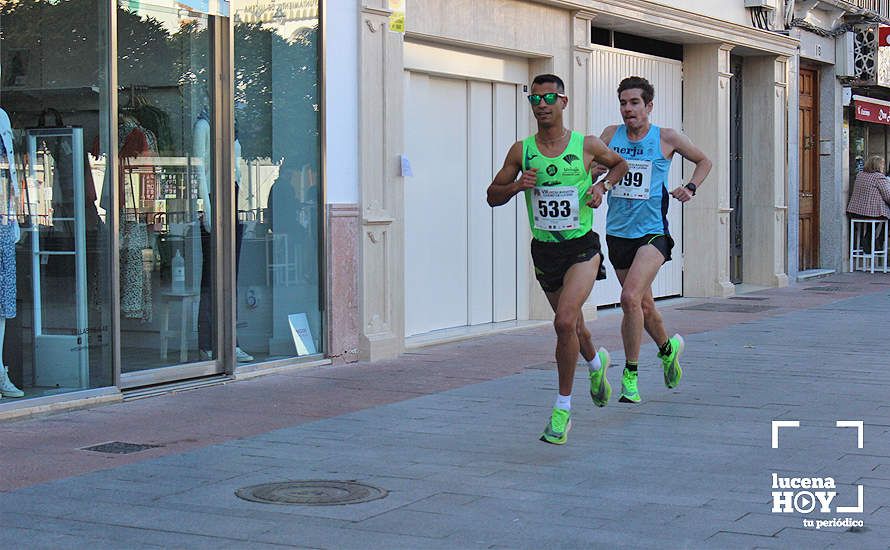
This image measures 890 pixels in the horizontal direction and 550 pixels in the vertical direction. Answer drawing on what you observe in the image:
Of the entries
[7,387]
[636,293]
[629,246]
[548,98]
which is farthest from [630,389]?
[7,387]

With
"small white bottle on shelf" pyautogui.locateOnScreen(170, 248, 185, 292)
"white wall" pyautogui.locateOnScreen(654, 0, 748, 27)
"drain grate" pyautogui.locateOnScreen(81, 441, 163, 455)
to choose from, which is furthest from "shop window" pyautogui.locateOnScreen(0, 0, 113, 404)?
"white wall" pyautogui.locateOnScreen(654, 0, 748, 27)

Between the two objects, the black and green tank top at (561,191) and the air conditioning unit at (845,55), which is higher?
the air conditioning unit at (845,55)

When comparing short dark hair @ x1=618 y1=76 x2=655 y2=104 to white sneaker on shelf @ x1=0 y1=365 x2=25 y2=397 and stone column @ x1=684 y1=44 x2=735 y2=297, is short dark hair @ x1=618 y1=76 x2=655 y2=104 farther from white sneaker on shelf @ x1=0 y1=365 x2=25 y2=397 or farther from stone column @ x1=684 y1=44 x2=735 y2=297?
stone column @ x1=684 y1=44 x2=735 y2=297

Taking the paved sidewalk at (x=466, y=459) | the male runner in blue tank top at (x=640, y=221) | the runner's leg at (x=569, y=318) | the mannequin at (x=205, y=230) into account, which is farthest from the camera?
the mannequin at (x=205, y=230)

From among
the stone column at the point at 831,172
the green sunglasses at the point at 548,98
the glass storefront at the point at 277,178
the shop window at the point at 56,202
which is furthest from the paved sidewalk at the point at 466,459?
the stone column at the point at 831,172

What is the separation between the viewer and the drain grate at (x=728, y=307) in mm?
16408

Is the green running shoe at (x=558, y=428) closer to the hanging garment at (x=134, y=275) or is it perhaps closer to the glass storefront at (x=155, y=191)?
the glass storefront at (x=155, y=191)

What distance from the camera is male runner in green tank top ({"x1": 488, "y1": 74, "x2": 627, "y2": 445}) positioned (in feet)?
25.1

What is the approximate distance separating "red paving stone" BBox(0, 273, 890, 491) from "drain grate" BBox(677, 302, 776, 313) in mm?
3151

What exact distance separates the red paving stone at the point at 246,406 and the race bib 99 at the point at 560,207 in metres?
1.98

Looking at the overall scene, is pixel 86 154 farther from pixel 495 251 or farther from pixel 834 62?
pixel 834 62

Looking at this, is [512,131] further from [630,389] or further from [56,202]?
[56,202]

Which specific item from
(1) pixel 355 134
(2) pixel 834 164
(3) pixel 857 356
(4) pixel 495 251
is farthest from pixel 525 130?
(2) pixel 834 164

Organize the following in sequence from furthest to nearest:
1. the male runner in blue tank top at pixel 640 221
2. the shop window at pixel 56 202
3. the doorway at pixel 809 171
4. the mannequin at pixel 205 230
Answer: the doorway at pixel 809 171 < the mannequin at pixel 205 230 < the male runner in blue tank top at pixel 640 221 < the shop window at pixel 56 202
